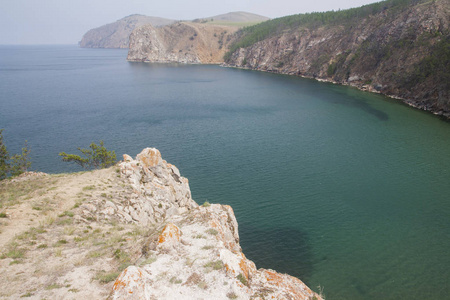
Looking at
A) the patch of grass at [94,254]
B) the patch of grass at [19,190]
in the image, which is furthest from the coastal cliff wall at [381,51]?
the patch of grass at [19,190]

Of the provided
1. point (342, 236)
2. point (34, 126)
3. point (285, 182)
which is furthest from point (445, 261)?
point (34, 126)

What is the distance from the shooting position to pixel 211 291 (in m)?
13.9

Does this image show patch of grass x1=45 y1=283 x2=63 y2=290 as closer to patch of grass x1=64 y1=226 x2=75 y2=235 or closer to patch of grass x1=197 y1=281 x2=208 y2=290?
patch of grass x1=64 y1=226 x2=75 y2=235

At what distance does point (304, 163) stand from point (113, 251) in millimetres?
41122

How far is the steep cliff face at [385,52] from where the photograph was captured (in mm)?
90250

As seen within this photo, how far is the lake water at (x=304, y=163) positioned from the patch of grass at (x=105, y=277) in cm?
1786

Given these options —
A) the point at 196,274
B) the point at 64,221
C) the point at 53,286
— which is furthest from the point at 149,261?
the point at 64,221

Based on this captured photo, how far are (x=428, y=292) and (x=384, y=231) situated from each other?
8.88m

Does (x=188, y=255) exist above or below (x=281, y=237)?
above

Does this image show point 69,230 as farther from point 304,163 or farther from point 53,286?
point 304,163

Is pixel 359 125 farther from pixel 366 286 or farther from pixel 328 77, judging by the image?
pixel 328 77

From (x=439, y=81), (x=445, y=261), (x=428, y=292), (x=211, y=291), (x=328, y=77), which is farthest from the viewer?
(x=328, y=77)

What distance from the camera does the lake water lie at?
2927 centimetres

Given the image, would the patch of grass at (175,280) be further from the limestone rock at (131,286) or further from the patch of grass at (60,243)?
the patch of grass at (60,243)
